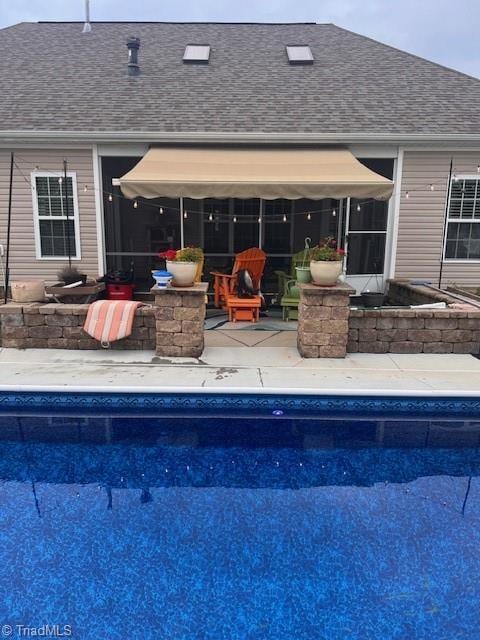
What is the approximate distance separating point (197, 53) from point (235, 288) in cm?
785

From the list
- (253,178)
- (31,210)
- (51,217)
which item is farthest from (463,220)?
(31,210)

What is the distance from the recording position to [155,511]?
4543mm

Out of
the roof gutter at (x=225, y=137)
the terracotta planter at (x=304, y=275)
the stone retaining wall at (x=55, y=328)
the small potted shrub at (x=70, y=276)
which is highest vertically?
the roof gutter at (x=225, y=137)

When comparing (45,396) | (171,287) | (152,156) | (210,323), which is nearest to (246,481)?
(45,396)

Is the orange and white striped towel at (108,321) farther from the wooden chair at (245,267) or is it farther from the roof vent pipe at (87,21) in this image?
the roof vent pipe at (87,21)

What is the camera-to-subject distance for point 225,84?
40.3 feet

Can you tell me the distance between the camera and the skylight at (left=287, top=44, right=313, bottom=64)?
528 inches

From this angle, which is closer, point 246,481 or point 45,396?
point 246,481

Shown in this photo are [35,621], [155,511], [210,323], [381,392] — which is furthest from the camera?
[210,323]

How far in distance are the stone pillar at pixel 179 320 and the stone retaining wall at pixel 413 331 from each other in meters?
2.42

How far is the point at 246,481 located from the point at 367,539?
1356mm

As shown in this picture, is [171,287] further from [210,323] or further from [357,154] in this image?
[357,154]

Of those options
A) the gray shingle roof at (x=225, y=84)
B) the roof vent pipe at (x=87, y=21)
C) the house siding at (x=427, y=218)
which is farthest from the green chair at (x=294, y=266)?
the roof vent pipe at (x=87, y=21)

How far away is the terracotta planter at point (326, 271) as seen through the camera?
23.6 feet
